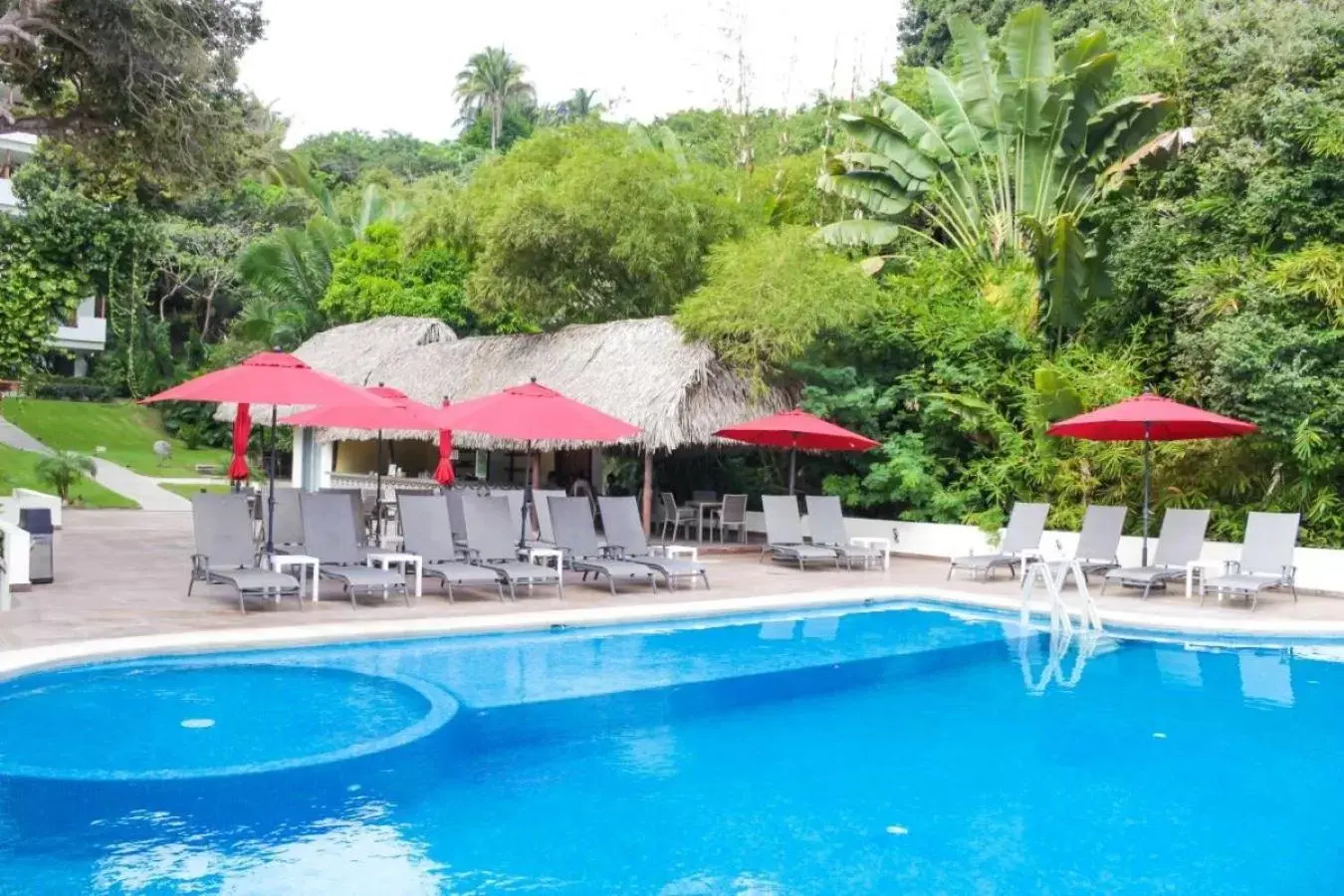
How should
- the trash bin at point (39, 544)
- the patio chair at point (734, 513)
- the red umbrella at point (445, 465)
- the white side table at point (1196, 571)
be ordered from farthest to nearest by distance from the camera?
1. the patio chair at point (734, 513)
2. the red umbrella at point (445, 465)
3. the white side table at point (1196, 571)
4. the trash bin at point (39, 544)

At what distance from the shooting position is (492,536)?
11.9 m

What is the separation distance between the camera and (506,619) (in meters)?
9.80

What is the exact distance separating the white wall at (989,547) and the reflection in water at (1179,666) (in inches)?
108

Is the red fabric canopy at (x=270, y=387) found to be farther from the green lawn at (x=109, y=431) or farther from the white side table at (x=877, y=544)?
the green lawn at (x=109, y=431)

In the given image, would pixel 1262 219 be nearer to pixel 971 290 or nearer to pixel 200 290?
pixel 971 290

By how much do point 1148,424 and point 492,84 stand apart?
2176 inches

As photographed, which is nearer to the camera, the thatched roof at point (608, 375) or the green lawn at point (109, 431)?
the thatched roof at point (608, 375)

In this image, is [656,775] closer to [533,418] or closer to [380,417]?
[533,418]

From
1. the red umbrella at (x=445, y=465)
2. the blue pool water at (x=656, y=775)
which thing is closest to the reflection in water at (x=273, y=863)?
the blue pool water at (x=656, y=775)

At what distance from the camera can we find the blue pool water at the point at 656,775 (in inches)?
189

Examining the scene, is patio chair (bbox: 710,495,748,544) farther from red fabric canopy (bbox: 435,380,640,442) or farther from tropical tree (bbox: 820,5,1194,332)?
red fabric canopy (bbox: 435,380,640,442)

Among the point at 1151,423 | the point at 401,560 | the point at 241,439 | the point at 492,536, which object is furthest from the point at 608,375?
the point at 1151,423

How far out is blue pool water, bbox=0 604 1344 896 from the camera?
4.80 m

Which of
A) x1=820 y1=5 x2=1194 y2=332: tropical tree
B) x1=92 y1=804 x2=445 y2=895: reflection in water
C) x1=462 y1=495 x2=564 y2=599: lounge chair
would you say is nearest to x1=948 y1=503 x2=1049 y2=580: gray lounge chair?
x1=820 y1=5 x2=1194 y2=332: tropical tree
